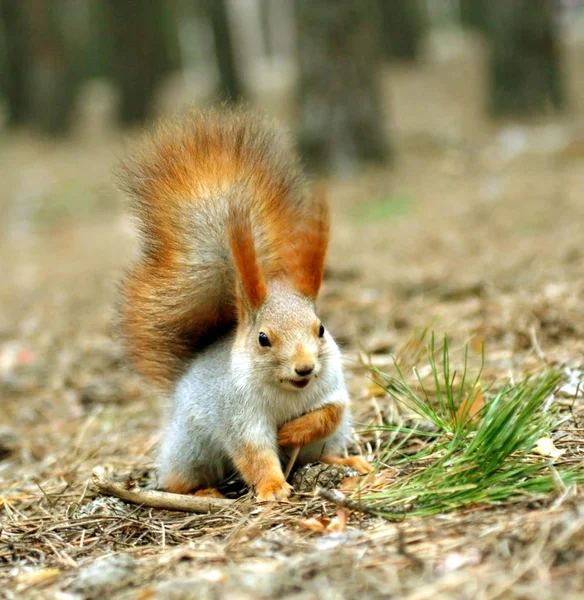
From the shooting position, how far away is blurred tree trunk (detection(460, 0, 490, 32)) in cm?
1800

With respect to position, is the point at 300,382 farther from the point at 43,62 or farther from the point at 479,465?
the point at 43,62

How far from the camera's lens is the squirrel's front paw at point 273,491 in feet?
6.73

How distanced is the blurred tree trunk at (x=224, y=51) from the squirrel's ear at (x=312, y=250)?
1003cm

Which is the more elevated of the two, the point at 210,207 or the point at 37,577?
the point at 210,207

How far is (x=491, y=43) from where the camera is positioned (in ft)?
29.0

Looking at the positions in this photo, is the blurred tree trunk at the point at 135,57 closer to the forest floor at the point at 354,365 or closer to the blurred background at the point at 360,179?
the blurred background at the point at 360,179

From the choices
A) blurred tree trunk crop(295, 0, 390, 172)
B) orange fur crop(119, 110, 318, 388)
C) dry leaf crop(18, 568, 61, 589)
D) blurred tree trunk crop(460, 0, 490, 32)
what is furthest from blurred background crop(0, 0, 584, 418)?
blurred tree trunk crop(460, 0, 490, 32)

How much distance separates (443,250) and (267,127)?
306 centimetres

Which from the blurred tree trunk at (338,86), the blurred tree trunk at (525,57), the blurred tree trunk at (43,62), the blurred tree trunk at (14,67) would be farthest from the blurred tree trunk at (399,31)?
the blurred tree trunk at (338,86)

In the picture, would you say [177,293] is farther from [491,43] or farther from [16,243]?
[491,43]

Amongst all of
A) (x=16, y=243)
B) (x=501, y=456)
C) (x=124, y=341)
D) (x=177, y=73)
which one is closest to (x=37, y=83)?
(x=16, y=243)

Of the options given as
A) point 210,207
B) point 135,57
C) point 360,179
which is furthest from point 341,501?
point 135,57

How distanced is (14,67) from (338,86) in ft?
24.8

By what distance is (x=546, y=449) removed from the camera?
203cm
